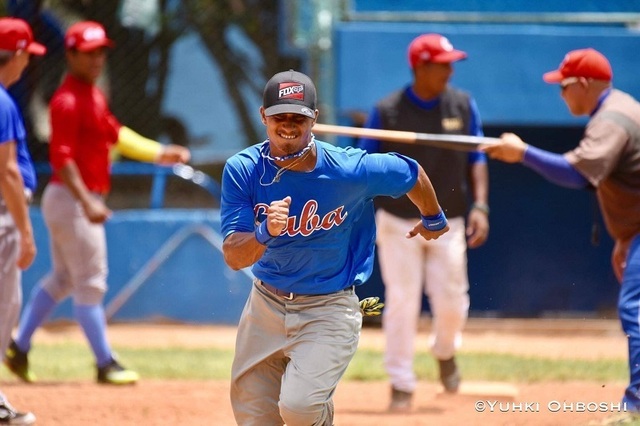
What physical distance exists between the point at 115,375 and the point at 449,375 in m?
2.30

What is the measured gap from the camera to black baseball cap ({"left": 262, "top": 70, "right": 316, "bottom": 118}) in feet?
15.3

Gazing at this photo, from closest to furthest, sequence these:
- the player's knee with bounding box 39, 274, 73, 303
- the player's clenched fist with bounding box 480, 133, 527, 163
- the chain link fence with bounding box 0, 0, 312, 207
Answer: the player's clenched fist with bounding box 480, 133, 527, 163 < the player's knee with bounding box 39, 274, 73, 303 < the chain link fence with bounding box 0, 0, 312, 207

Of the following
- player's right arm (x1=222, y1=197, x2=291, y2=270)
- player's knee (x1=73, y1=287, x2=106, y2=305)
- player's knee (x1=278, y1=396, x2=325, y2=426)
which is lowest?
player's knee (x1=73, y1=287, x2=106, y2=305)

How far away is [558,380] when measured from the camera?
8.21m

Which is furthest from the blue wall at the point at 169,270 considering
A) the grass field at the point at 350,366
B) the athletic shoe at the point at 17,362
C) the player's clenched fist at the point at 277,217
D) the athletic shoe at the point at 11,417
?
the player's clenched fist at the point at 277,217

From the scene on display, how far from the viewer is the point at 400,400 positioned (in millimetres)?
7273

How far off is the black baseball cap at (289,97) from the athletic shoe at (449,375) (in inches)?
134

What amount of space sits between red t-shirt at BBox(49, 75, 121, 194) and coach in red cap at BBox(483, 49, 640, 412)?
295 centimetres

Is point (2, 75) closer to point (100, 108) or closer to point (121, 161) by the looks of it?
point (100, 108)

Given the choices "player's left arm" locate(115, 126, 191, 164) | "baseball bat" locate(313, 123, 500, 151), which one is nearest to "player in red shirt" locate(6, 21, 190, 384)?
"player's left arm" locate(115, 126, 191, 164)

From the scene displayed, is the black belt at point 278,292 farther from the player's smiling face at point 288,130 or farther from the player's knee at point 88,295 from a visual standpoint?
the player's knee at point 88,295

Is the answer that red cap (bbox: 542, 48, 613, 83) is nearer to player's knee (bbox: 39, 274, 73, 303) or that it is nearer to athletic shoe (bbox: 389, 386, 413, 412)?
athletic shoe (bbox: 389, 386, 413, 412)

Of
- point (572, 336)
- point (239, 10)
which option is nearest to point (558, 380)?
point (572, 336)

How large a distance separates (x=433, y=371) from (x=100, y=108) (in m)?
3.20
